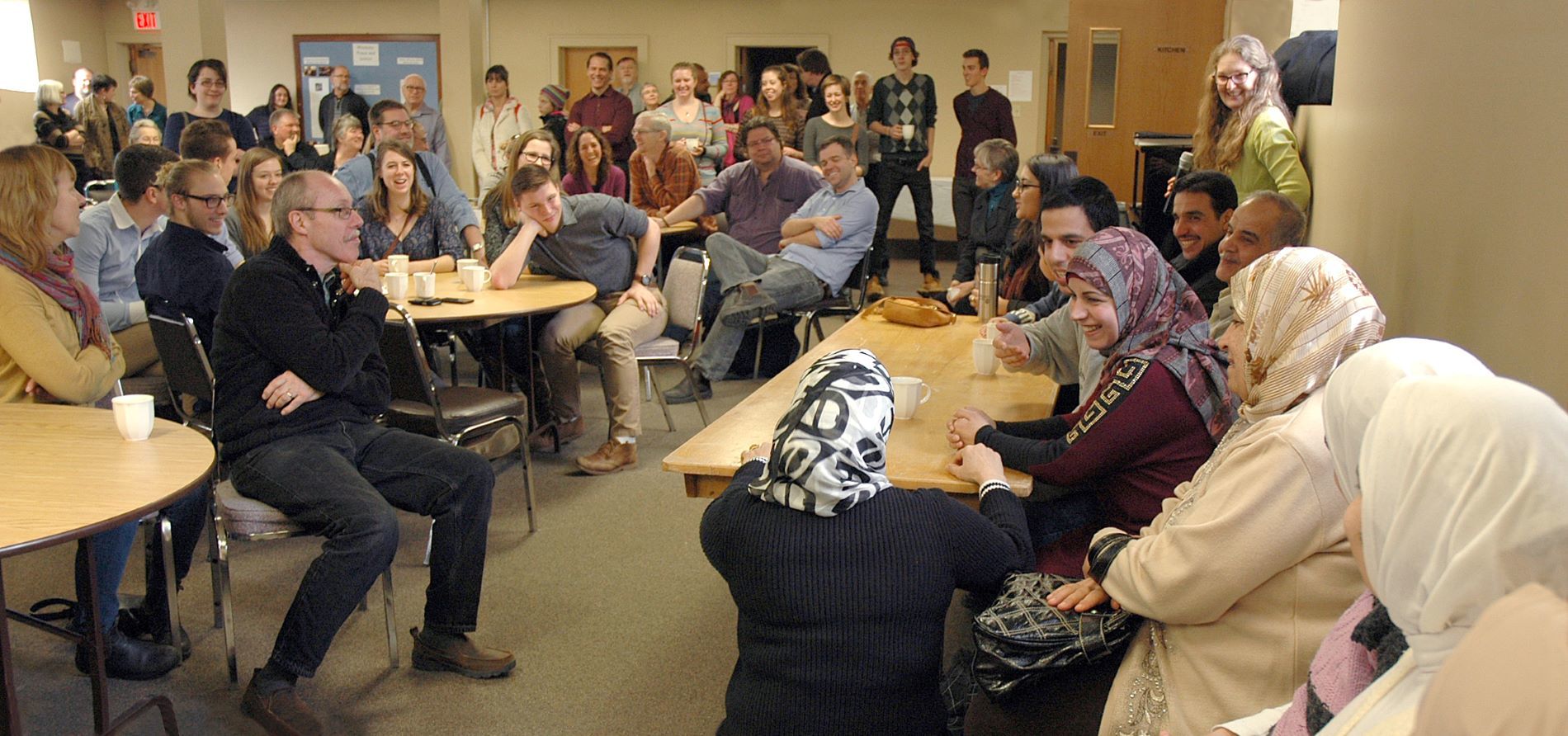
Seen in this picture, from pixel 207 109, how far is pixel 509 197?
384cm

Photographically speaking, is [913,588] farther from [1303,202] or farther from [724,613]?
[1303,202]

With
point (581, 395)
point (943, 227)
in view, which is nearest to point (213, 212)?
point (581, 395)

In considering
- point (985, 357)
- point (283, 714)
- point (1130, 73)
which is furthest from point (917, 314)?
point (1130, 73)

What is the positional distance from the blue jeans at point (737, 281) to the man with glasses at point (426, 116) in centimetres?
483

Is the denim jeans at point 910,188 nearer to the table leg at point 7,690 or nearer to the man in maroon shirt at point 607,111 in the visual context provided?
the man in maroon shirt at point 607,111

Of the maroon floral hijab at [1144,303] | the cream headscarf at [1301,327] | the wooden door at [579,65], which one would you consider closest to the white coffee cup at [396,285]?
the maroon floral hijab at [1144,303]

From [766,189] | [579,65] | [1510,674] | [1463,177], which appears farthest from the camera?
[579,65]

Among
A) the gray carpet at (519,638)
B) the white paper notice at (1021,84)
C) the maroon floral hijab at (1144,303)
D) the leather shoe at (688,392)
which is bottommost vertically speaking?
the gray carpet at (519,638)

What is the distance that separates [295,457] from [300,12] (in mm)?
11957

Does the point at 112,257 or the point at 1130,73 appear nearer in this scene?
the point at 112,257

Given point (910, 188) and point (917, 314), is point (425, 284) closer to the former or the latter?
point (917, 314)

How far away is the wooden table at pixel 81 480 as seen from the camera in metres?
1.99

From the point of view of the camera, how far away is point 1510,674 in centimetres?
64

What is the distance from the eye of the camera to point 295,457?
2.73 metres
